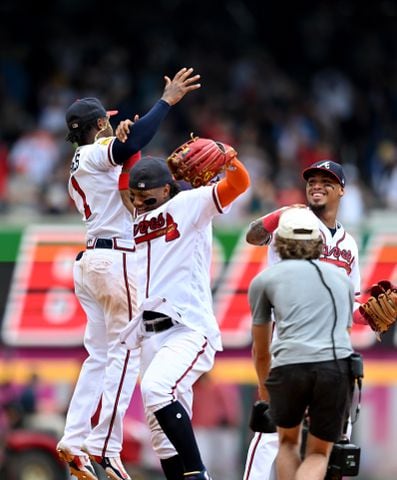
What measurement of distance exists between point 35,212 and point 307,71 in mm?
7320

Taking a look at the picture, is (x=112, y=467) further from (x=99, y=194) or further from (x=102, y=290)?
(x=99, y=194)

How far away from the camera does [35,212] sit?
56.4ft

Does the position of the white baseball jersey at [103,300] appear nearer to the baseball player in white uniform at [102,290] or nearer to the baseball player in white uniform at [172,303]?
the baseball player in white uniform at [102,290]

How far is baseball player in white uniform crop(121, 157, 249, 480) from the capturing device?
30.4 feet

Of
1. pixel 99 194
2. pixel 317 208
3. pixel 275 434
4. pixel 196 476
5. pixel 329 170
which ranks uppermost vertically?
pixel 329 170

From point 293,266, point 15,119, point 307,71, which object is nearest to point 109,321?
point 293,266

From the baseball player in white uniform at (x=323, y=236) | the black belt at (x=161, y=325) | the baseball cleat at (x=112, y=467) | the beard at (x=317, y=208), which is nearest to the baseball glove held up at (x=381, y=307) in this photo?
the baseball player in white uniform at (x=323, y=236)

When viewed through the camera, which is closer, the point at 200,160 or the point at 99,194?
the point at 200,160

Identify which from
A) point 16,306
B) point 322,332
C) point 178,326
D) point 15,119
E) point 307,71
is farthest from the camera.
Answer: point 307,71

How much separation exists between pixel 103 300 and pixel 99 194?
29.2 inches

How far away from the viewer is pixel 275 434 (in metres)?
9.96

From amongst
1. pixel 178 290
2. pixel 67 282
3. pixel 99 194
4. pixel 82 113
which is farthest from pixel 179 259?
pixel 67 282

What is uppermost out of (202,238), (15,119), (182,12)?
(182,12)

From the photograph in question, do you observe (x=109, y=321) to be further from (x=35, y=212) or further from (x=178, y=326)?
(x=35, y=212)
